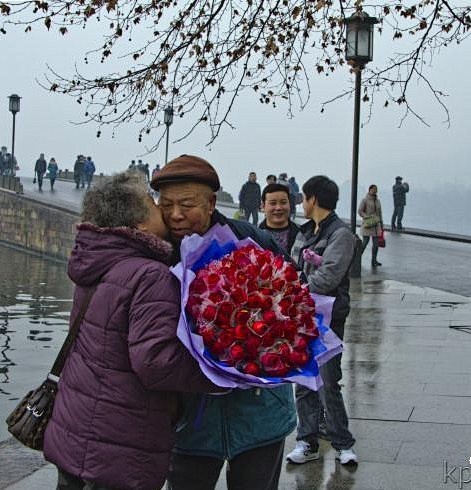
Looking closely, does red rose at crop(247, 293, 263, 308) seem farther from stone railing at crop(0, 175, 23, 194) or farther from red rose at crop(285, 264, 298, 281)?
stone railing at crop(0, 175, 23, 194)

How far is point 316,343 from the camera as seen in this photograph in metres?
2.96

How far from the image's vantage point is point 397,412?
6629 millimetres

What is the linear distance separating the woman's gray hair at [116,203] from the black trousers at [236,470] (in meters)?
0.86

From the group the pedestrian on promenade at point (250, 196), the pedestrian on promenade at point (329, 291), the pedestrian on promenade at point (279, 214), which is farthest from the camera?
the pedestrian on promenade at point (250, 196)

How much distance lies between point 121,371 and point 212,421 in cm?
48

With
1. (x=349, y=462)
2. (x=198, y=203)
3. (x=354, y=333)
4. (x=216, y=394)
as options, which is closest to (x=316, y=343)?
(x=216, y=394)

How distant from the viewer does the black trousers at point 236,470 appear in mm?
3127

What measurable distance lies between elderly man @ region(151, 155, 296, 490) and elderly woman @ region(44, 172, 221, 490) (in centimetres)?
24

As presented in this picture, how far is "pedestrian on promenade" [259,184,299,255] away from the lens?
5.39m

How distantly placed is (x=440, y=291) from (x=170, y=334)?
44.5 ft


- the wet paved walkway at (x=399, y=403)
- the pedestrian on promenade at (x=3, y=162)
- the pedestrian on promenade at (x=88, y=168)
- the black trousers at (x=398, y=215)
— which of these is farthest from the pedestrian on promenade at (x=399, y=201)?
the pedestrian on promenade at (x=3, y=162)

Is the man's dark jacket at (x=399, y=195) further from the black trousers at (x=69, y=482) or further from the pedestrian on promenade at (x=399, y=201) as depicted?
the black trousers at (x=69, y=482)

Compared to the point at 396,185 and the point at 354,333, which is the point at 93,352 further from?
the point at 396,185

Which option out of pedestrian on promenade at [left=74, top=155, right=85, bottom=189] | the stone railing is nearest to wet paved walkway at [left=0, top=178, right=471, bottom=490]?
the stone railing
